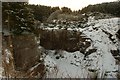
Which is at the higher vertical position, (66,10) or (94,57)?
(66,10)

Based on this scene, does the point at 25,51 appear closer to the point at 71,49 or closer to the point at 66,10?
the point at 71,49

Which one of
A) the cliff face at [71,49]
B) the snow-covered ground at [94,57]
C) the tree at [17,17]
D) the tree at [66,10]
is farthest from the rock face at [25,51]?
the tree at [66,10]

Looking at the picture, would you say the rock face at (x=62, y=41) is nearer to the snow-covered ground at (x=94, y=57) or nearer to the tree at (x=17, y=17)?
the snow-covered ground at (x=94, y=57)

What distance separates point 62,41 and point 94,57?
4.01 feet

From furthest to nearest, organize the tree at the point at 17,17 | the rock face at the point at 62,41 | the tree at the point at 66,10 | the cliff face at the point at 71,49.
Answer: the tree at the point at 66,10 → the rock face at the point at 62,41 → the tree at the point at 17,17 → the cliff face at the point at 71,49

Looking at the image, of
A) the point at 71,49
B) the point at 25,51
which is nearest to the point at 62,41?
the point at 71,49

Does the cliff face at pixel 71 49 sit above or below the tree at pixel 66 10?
below

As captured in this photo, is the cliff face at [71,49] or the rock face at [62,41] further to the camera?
the rock face at [62,41]

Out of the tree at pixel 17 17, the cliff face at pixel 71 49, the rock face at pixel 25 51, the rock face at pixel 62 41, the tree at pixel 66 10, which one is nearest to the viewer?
the rock face at pixel 25 51

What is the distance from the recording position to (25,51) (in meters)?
9.41

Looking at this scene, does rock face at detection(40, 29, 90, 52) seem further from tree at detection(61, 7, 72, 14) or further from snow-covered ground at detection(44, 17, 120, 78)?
tree at detection(61, 7, 72, 14)

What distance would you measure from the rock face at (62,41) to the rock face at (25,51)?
0.45m

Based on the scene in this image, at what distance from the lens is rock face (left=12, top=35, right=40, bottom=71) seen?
8820 mm

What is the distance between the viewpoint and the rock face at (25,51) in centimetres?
882
